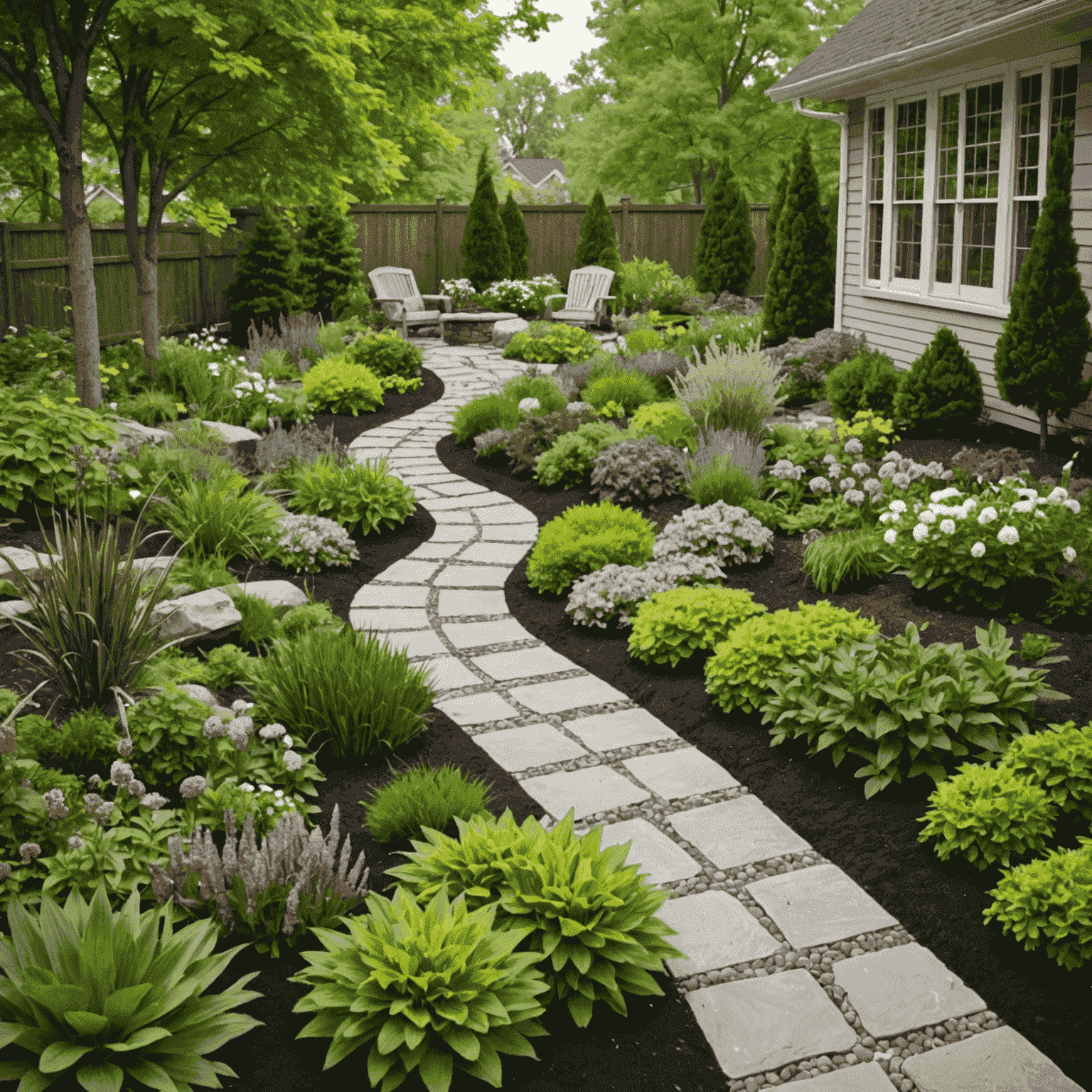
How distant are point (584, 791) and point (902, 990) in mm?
1215

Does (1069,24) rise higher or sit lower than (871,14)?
lower

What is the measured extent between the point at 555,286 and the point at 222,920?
14691 mm

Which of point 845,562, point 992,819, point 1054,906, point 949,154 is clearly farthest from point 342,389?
point 1054,906

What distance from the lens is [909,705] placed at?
328 cm

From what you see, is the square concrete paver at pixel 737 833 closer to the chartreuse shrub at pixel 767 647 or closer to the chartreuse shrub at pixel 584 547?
the chartreuse shrub at pixel 767 647

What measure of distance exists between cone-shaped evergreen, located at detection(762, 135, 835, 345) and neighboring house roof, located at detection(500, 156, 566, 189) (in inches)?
1467

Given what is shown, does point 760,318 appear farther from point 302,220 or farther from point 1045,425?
point 302,220

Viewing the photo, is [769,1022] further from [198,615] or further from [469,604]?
[469,604]

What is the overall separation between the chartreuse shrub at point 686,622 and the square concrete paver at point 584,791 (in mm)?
849

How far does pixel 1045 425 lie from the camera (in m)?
6.97

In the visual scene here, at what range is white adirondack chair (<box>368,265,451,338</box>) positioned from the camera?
14031mm

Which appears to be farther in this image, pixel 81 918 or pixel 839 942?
pixel 839 942

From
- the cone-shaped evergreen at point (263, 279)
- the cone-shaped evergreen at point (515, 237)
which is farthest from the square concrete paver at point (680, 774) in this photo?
the cone-shaped evergreen at point (515, 237)

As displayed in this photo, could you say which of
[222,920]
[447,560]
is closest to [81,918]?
[222,920]
